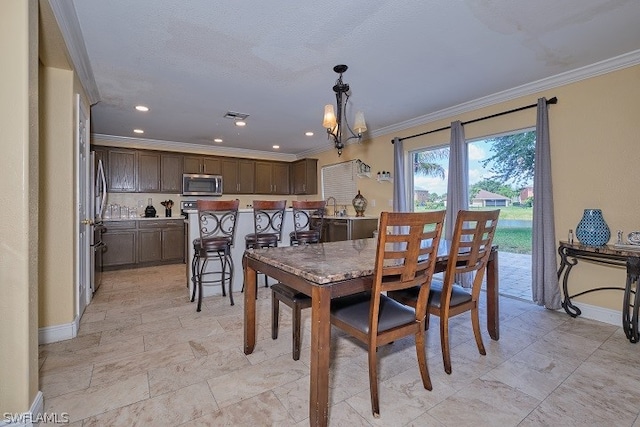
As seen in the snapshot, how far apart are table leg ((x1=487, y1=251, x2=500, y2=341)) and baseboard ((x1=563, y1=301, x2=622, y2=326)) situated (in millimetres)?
1219

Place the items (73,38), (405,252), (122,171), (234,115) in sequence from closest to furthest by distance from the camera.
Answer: (405,252)
(73,38)
(234,115)
(122,171)

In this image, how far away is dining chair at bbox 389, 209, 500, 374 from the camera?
187 centimetres

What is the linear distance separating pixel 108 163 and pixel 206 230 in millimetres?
3247

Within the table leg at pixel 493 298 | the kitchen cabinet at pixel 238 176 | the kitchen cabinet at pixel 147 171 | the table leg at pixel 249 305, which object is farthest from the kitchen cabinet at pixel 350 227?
the kitchen cabinet at pixel 147 171

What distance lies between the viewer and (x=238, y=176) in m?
6.45

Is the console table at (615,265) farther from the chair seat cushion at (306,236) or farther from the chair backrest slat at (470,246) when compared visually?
the chair seat cushion at (306,236)

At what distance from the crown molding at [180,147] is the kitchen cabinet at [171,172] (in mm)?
262

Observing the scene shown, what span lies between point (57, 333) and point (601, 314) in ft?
15.8

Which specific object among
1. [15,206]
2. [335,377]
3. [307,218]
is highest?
[15,206]

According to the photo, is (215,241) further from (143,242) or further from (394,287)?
(143,242)

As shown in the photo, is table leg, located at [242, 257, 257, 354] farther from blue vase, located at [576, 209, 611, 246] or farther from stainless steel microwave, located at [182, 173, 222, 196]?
stainless steel microwave, located at [182, 173, 222, 196]

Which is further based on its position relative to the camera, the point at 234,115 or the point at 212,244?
the point at 234,115

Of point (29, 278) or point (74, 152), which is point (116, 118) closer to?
point (74, 152)

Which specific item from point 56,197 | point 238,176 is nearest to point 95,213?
point 56,197
